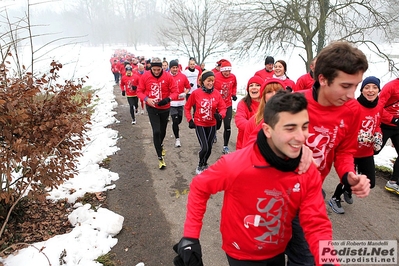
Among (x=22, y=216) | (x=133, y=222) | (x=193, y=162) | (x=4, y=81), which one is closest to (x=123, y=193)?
(x=133, y=222)

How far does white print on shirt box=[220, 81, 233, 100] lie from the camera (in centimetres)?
681

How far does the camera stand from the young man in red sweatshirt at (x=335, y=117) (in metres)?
2.06

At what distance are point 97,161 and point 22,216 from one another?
2314 mm

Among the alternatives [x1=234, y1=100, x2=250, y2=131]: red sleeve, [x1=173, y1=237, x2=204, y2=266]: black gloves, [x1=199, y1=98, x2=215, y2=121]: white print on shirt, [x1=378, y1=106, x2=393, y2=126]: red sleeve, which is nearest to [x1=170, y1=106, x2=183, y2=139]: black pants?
[x1=199, y1=98, x2=215, y2=121]: white print on shirt

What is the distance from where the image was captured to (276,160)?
67.2 inches

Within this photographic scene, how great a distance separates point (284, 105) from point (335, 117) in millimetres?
1040

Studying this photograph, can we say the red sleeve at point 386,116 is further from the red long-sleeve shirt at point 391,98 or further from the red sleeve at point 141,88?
the red sleeve at point 141,88

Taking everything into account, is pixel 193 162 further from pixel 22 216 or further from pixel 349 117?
pixel 349 117

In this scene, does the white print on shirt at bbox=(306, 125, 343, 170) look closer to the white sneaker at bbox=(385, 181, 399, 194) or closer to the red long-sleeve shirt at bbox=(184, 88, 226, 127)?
the red long-sleeve shirt at bbox=(184, 88, 226, 127)

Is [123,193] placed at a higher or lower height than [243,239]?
lower

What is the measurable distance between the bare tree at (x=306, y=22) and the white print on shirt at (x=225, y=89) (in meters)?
6.49

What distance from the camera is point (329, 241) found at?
5.68 feet

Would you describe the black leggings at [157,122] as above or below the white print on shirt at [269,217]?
below

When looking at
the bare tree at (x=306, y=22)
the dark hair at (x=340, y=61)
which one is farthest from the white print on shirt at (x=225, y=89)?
the bare tree at (x=306, y=22)
